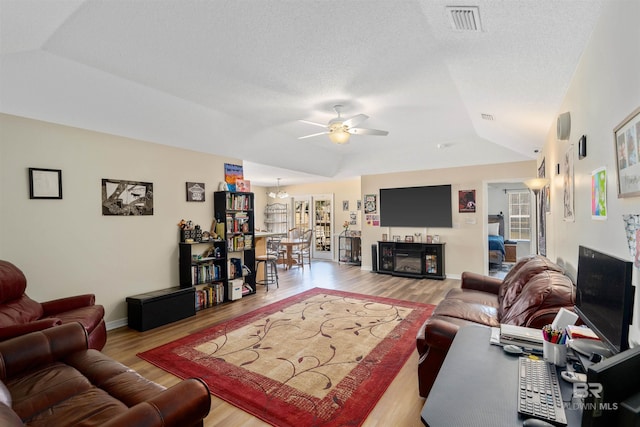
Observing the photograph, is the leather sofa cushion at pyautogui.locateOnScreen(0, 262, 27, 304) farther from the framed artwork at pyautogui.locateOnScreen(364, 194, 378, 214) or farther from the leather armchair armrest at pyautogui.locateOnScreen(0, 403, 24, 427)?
the framed artwork at pyautogui.locateOnScreen(364, 194, 378, 214)

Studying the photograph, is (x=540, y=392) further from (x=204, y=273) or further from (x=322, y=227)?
(x=322, y=227)

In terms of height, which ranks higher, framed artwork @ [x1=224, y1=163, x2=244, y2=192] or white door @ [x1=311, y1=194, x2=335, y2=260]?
framed artwork @ [x1=224, y1=163, x2=244, y2=192]

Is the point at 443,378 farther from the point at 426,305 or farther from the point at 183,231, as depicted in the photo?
the point at 183,231

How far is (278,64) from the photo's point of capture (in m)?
2.76

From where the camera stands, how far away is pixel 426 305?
15.3 ft

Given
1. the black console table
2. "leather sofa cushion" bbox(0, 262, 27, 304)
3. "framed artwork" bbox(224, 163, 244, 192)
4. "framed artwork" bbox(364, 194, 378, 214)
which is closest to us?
"leather sofa cushion" bbox(0, 262, 27, 304)

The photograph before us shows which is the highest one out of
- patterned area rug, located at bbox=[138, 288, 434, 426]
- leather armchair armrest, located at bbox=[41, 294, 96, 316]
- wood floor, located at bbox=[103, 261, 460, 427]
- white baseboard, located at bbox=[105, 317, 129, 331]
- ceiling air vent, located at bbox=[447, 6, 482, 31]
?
ceiling air vent, located at bbox=[447, 6, 482, 31]

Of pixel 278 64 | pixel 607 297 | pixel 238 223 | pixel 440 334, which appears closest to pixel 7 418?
pixel 440 334

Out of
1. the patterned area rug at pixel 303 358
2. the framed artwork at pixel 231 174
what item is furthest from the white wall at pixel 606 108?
the framed artwork at pixel 231 174

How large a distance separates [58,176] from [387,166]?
5.84 m

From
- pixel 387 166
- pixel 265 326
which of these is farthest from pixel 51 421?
pixel 387 166

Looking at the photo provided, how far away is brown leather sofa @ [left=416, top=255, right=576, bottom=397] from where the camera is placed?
199 centimetres

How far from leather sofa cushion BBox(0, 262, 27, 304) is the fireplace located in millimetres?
6232

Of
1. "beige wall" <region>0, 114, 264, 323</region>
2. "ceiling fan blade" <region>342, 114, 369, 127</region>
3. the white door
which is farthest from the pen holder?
the white door
